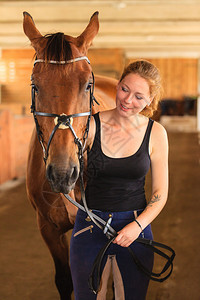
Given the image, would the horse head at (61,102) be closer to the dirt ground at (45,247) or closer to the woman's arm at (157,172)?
the woman's arm at (157,172)

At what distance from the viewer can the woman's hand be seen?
4.22 feet

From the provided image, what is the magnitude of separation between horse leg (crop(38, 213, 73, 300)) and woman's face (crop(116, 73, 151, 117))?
856 mm

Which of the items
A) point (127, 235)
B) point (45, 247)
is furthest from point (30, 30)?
point (45, 247)

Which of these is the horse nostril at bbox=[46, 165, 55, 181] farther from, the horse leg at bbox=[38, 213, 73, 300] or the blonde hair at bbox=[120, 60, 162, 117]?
the horse leg at bbox=[38, 213, 73, 300]

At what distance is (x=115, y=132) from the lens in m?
1.39

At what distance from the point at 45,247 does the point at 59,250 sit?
4.16ft

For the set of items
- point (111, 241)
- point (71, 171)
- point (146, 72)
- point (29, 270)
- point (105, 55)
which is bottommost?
point (29, 270)

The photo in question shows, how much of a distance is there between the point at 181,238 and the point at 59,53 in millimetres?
2597

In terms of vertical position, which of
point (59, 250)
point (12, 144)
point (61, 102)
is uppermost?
point (61, 102)

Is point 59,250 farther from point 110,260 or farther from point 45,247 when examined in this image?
point 45,247

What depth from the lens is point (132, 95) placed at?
1.34 m

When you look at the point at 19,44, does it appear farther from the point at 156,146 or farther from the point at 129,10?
the point at 156,146

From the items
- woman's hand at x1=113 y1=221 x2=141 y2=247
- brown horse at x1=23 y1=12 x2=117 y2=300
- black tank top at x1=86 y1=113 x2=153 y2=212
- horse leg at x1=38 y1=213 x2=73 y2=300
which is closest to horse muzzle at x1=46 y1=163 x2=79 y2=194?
brown horse at x1=23 y1=12 x2=117 y2=300

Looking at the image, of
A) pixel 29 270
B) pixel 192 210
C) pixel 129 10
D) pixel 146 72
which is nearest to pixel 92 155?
pixel 146 72
